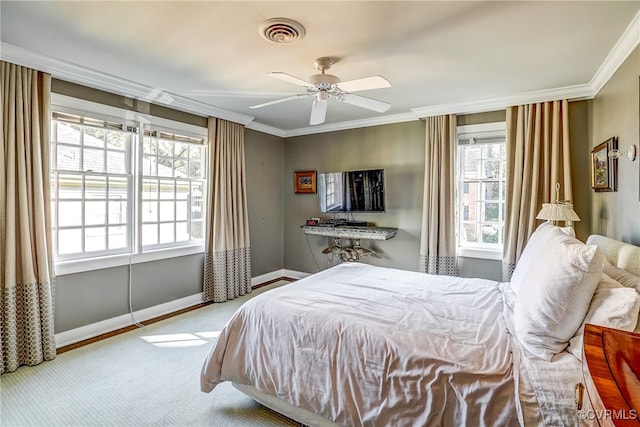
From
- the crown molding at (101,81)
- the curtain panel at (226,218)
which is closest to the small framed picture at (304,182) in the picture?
the curtain panel at (226,218)

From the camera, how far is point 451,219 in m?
3.94

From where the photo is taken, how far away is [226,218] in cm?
425

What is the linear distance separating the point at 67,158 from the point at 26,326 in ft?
4.98

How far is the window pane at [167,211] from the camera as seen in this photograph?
3797mm

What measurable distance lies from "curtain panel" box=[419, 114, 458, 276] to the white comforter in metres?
1.56

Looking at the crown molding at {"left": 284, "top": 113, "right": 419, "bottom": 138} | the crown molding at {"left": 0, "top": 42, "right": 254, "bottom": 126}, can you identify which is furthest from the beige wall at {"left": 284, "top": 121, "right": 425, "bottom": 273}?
the crown molding at {"left": 0, "top": 42, "right": 254, "bottom": 126}

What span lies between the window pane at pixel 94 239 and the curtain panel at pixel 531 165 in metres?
4.42

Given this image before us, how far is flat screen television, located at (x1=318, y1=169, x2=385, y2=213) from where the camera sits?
430cm

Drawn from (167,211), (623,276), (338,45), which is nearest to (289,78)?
(338,45)

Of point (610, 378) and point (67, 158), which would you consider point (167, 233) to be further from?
point (610, 378)

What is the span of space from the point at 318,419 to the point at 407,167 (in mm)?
3412

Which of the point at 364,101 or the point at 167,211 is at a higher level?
the point at 364,101

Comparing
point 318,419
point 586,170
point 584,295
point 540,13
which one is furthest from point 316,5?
point 586,170


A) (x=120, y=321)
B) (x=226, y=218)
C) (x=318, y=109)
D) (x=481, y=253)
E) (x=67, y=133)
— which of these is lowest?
(x=120, y=321)
